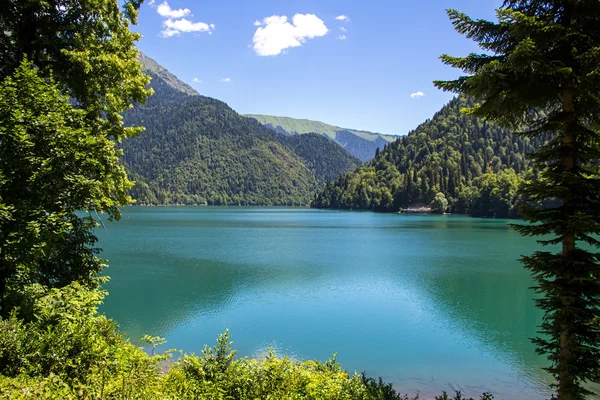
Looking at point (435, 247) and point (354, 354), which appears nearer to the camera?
point (354, 354)

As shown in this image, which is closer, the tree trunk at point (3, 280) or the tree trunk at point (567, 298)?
the tree trunk at point (567, 298)

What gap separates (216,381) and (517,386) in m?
14.5

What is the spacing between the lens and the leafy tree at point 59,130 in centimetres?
941

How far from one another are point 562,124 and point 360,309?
2186 cm

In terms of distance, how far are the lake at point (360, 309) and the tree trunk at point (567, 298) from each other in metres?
8.65

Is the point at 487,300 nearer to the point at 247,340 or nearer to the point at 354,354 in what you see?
the point at 354,354

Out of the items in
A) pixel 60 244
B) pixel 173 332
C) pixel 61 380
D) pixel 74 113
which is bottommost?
pixel 173 332

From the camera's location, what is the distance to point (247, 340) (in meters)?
21.8

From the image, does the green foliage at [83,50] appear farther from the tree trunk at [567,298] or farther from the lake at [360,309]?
the lake at [360,309]

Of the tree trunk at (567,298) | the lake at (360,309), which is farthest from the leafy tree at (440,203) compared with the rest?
the tree trunk at (567,298)

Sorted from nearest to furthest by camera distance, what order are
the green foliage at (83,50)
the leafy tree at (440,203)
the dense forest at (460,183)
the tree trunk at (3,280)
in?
the tree trunk at (3,280) < the green foliage at (83,50) < the dense forest at (460,183) < the leafy tree at (440,203)

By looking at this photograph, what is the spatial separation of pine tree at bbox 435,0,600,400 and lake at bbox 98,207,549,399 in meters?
9.25

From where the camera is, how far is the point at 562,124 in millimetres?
8648

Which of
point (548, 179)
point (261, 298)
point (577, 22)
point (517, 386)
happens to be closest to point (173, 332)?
point (261, 298)
